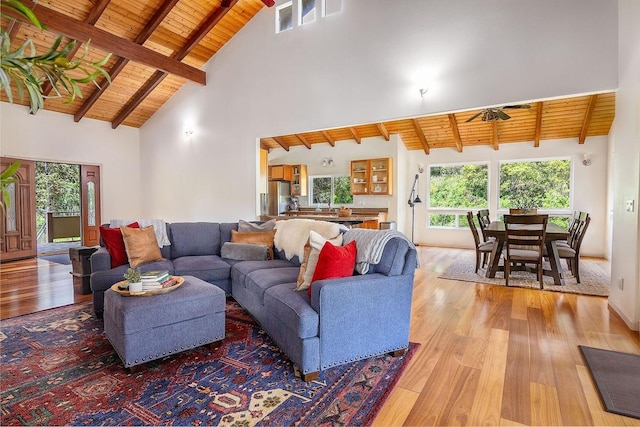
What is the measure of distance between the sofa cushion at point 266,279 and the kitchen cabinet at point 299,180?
5.70m

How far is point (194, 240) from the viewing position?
14.3ft

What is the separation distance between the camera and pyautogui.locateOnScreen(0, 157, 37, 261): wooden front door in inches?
254

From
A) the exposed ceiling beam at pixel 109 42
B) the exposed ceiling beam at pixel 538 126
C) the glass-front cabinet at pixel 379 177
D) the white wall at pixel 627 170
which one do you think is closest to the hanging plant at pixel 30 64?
the exposed ceiling beam at pixel 109 42

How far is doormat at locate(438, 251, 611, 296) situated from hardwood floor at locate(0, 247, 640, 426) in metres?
0.25

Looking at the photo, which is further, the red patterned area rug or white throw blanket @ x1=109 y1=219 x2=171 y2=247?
white throw blanket @ x1=109 y1=219 x2=171 y2=247

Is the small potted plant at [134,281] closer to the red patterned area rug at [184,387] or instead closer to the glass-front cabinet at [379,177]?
the red patterned area rug at [184,387]

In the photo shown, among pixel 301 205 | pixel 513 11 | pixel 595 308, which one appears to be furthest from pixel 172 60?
pixel 595 308

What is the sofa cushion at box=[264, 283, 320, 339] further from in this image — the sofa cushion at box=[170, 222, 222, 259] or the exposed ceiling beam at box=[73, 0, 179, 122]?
the exposed ceiling beam at box=[73, 0, 179, 122]

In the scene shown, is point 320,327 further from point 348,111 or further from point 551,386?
point 348,111

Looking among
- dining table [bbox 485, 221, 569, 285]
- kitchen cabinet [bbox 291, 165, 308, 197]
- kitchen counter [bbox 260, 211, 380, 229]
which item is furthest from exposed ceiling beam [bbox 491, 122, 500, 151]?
kitchen cabinet [bbox 291, 165, 308, 197]

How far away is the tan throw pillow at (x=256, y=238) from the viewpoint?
13.4 feet

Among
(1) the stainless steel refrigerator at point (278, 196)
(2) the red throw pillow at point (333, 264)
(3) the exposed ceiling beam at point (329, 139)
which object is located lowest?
(2) the red throw pillow at point (333, 264)

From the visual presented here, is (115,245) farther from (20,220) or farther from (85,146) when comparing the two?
(85,146)

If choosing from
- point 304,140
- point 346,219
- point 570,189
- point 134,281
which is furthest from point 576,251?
point 304,140
